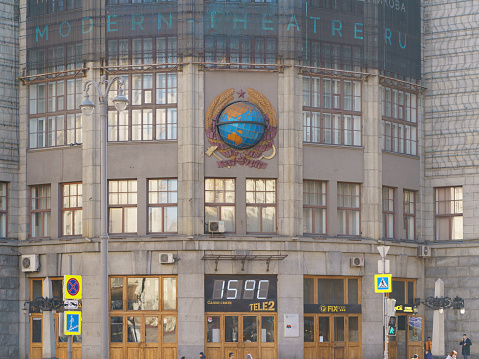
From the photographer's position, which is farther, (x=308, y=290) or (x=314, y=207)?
(x=314, y=207)

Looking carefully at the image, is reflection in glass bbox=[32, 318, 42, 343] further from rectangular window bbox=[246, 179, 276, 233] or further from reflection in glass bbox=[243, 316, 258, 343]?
A: rectangular window bbox=[246, 179, 276, 233]

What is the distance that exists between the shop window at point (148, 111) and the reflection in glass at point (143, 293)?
6306 millimetres

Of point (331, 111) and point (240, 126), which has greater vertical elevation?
point (331, 111)

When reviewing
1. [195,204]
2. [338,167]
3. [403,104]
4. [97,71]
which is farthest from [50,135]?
[403,104]

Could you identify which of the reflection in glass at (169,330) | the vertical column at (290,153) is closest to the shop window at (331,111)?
the vertical column at (290,153)

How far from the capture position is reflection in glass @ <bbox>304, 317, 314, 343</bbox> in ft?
165

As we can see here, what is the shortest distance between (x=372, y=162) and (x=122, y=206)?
38.3 feet

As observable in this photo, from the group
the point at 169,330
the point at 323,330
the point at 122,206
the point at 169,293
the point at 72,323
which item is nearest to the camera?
the point at 72,323

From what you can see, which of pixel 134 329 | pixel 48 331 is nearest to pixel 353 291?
pixel 134 329

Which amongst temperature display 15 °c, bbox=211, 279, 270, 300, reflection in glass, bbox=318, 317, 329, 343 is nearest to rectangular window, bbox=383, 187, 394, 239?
reflection in glass, bbox=318, 317, 329, 343

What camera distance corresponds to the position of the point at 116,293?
49.8 metres

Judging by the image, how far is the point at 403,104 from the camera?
54.8 m

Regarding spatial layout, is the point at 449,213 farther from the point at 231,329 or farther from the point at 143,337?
the point at 143,337

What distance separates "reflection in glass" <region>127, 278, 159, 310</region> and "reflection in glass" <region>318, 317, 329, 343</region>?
746 cm
